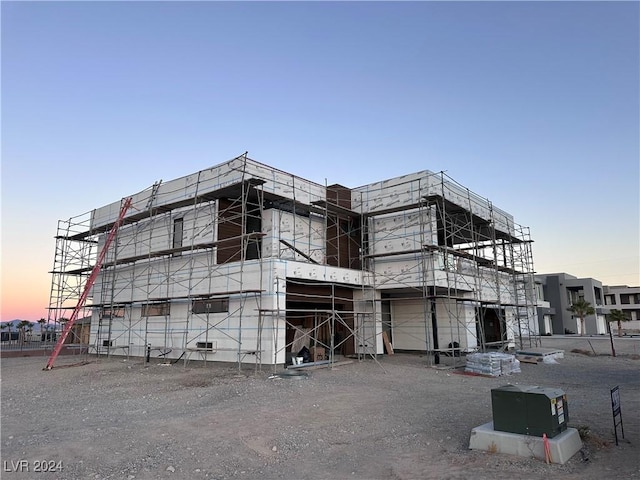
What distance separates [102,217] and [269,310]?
15.7 meters

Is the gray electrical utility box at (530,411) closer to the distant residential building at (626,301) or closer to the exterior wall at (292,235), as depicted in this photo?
the exterior wall at (292,235)

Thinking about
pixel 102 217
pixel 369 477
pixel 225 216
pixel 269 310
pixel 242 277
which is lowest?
pixel 369 477

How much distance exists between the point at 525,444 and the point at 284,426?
4.14 meters

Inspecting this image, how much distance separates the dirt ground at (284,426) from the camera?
5871mm

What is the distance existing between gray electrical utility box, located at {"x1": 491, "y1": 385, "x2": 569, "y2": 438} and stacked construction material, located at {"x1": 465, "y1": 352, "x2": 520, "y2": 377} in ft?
29.2

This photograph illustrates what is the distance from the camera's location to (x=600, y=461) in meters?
5.93

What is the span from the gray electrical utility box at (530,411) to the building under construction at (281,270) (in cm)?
976

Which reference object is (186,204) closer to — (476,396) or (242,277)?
(242,277)

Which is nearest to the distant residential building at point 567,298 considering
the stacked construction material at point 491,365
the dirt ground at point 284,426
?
the stacked construction material at point 491,365

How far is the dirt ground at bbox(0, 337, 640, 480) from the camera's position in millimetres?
5871

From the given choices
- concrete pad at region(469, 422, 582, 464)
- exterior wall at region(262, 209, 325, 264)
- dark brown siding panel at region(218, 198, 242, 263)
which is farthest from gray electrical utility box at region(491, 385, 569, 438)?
dark brown siding panel at region(218, 198, 242, 263)

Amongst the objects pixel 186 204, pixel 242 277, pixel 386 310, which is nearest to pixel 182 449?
pixel 242 277

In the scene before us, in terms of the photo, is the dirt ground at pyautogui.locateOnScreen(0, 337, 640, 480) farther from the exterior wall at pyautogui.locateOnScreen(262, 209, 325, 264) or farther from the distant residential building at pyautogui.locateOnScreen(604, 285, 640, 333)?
the distant residential building at pyautogui.locateOnScreen(604, 285, 640, 333)

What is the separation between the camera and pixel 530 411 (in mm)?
6227
